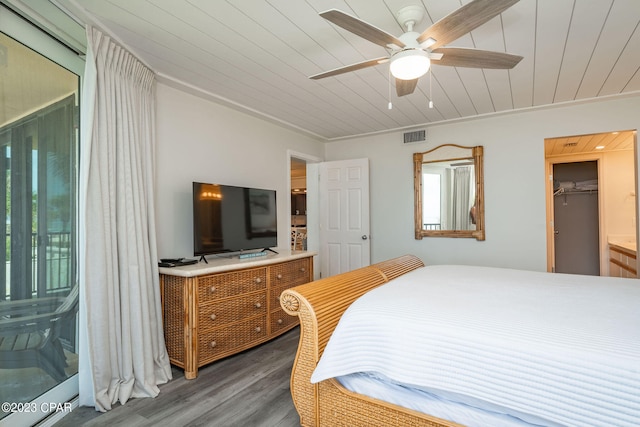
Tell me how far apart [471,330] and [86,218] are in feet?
7.18

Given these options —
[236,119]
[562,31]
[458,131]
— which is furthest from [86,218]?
[458,131]

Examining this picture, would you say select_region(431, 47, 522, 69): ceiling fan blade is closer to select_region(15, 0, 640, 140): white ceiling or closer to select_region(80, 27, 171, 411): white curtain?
select_region(15, 0, 640, 140): white ceiling

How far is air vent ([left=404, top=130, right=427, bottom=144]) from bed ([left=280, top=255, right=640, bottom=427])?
2.80m

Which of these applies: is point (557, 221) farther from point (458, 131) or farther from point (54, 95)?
point (54, 95)

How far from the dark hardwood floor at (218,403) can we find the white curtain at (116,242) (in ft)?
0.32

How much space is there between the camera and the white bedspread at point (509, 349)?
1050mm

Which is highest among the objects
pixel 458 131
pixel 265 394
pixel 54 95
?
pixel 458 131

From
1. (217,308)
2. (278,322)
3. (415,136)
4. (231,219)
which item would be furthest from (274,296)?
(415,136)

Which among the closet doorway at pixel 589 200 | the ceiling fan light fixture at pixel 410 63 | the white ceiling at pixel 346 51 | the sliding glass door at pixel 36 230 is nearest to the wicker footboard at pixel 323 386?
the ceiling fan light fixture at pixel 410 63

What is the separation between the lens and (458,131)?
416 centimetres

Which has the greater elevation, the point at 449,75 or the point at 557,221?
the point at 449,75

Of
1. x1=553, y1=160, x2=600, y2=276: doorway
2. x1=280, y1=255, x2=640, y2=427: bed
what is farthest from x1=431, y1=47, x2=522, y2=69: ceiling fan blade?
x1=553, y1=160, x2=600, y2=276: doorway

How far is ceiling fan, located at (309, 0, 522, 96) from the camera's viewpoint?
147 cm

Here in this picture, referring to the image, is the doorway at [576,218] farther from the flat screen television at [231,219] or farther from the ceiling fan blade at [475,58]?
the flat screen television at [231,219]
